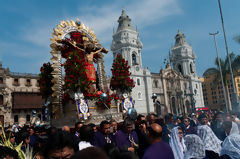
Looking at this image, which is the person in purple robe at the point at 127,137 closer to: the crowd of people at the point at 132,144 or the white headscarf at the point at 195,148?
the crowd of people at the point at 132,144

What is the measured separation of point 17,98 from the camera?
3341 centimetres

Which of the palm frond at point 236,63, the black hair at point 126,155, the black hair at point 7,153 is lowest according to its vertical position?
the black hair at point 126,155

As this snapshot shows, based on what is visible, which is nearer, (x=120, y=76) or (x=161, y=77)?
(x=120, y=76)

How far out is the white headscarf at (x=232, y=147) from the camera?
3816 mm

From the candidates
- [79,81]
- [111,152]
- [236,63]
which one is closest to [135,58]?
[236,63]

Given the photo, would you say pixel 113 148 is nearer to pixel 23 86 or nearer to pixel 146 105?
pixel 23 86

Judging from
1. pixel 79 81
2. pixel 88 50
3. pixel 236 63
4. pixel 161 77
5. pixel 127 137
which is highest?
pixel 161 77

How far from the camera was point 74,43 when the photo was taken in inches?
533

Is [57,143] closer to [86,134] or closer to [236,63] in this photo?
[86,134]

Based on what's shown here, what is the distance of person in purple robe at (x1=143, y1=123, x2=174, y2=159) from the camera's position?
120 inches

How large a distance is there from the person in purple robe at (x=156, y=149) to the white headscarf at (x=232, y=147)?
140cm

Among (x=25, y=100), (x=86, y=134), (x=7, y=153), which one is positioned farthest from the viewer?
(x=25, y=100)

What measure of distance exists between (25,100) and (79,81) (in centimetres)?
2586

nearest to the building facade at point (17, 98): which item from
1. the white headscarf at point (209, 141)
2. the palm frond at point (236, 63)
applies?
the palm frond at point (236, 63)
